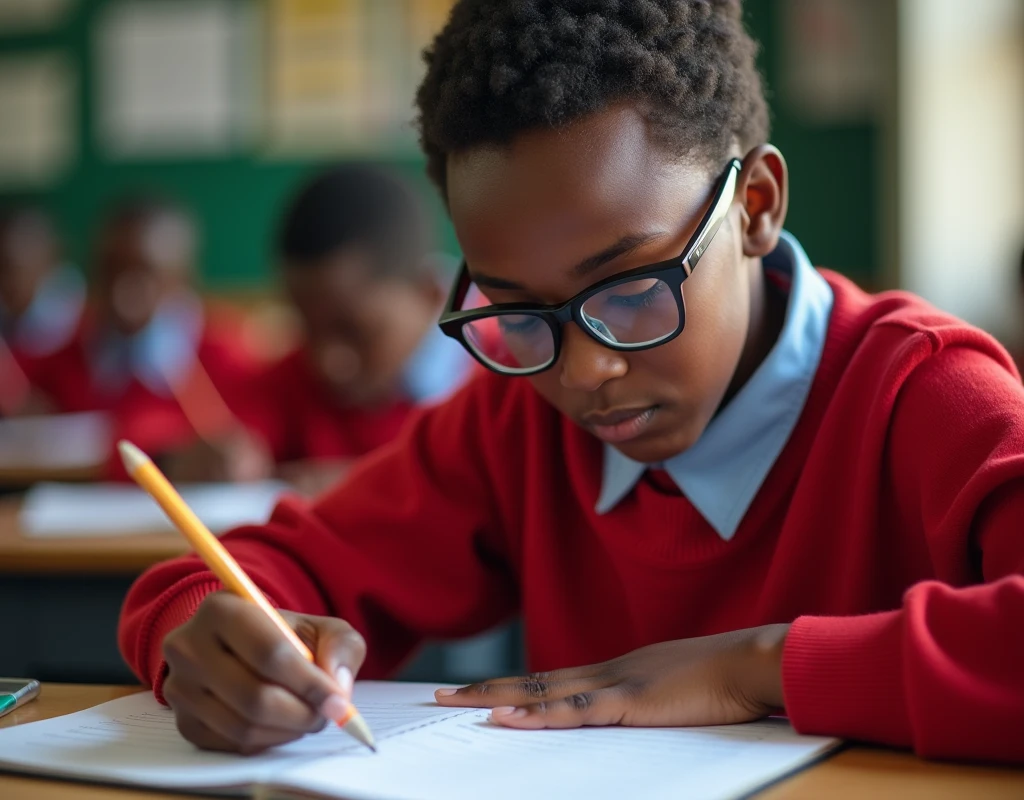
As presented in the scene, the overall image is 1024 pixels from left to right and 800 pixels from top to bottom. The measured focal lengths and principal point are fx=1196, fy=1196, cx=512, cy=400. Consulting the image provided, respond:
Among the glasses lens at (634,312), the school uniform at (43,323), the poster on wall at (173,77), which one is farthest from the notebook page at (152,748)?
the poster on wall at (173,77)

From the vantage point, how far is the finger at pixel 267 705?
731mm

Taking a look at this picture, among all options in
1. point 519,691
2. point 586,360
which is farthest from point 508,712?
point 586,360

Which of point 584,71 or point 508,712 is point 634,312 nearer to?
point 584,71

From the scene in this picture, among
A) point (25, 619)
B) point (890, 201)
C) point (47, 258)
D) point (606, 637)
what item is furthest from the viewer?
point (47, 258)

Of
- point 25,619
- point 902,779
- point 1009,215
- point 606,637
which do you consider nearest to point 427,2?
point 1009,215

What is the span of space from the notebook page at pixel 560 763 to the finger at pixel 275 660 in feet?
0.14

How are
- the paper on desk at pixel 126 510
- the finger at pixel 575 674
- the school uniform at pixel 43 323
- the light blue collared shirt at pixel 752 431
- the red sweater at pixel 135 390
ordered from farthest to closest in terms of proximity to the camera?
the school uniform at pixel 43 323 → the red sweater at pixel 135 390 → the paper on desk at pixel 126 510 → the light blue collared shirt at pixel 752 431 → the finger at pixel 575 674

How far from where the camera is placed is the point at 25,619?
1.63 meters

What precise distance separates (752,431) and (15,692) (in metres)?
0.63

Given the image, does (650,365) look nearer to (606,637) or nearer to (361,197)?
(606,637)

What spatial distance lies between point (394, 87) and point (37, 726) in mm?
4532

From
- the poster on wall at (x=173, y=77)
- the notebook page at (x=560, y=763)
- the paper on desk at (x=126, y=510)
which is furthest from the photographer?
the poster on wall at (x=173, y=77)

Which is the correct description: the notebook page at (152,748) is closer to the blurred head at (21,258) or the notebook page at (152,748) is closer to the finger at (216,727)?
the finger at (216,727)

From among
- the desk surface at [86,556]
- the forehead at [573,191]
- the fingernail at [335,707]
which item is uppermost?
the forehead at [573,191]
